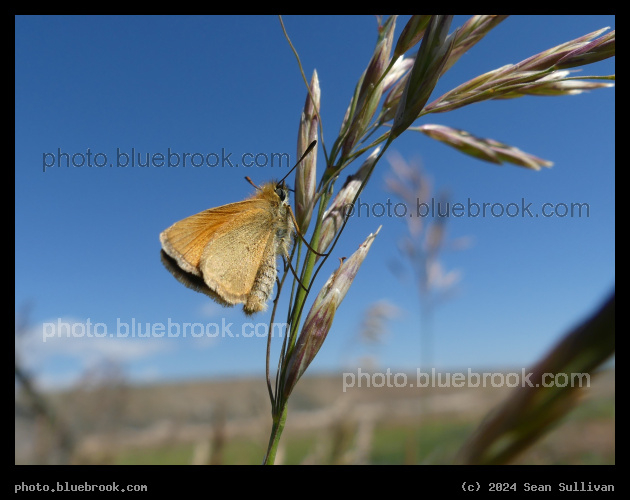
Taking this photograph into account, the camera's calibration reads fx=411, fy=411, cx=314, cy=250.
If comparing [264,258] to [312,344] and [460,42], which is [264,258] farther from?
[460,42]

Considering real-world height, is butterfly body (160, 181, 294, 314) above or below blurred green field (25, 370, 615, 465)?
above

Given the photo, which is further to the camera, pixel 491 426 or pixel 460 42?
pixel 460 42

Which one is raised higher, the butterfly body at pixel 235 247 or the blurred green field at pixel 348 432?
the butterfly body at pixel 235 247
